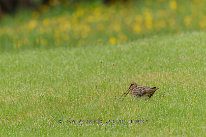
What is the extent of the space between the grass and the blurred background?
8.72 feet

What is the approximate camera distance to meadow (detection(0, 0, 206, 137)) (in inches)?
232

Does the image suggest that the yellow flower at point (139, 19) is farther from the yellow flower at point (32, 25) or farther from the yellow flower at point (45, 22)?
the yellow flower at point (32, 25)

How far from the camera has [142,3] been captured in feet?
59.6

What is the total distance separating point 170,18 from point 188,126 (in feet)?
33.3

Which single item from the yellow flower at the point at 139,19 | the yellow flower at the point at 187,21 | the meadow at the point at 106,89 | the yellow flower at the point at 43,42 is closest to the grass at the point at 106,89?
the meadow at the point at 106,89

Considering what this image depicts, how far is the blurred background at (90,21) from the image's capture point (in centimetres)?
1395

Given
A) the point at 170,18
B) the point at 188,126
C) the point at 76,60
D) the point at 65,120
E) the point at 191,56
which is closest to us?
the point at 188,126

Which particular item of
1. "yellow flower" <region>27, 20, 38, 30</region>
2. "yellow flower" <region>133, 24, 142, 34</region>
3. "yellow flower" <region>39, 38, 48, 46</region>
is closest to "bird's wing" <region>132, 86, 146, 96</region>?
"yellow flower" <region>39, 38, 48, 46</region>

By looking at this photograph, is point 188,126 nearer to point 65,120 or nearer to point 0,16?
point 65,120

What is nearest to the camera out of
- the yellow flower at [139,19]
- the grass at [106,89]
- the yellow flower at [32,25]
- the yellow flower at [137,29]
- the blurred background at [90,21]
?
the grass at [106,89]

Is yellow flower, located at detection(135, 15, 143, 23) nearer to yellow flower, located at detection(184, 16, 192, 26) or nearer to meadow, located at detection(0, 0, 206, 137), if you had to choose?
yellow flower, located at detection(184, 16, 192, 26)

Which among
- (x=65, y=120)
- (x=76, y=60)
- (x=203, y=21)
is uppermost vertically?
(x=203, y=21)

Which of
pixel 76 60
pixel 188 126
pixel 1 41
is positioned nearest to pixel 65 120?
pixel 188 126

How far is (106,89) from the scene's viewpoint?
7383 mm
